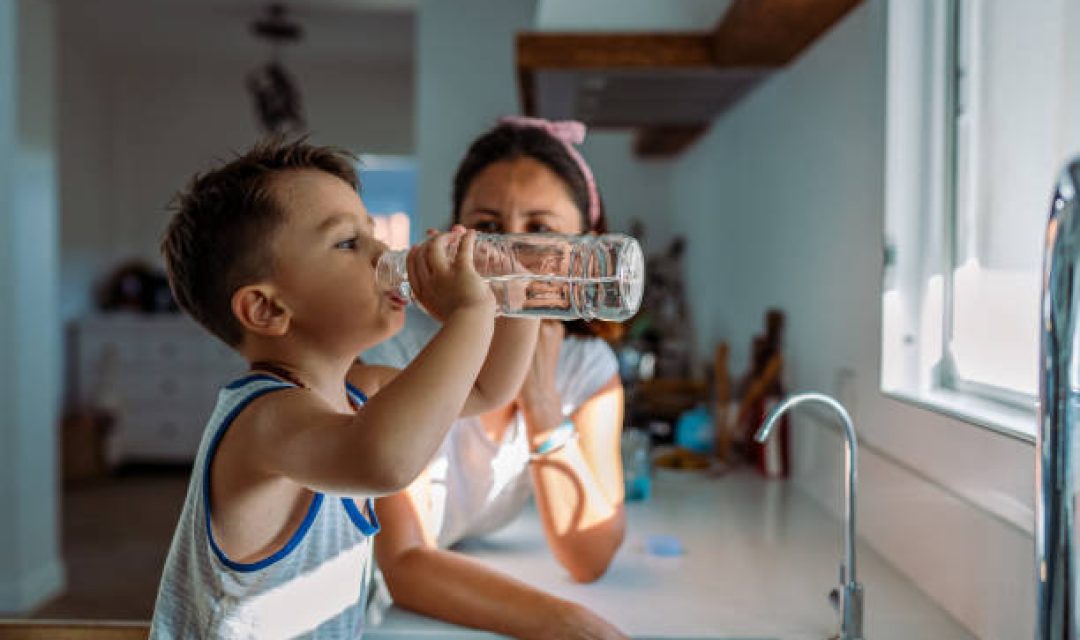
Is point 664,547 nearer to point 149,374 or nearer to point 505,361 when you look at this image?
point 505,361

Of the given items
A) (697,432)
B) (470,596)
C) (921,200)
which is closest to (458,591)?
(470,596)

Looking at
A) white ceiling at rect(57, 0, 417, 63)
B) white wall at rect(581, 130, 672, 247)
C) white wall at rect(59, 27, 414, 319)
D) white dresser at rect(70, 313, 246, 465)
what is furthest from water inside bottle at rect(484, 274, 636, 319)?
white wall at rect(59, 27, 414, 319)

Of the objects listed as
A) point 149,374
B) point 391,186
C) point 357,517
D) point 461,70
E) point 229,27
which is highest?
point 229,27

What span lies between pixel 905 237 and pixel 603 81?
2.73ft

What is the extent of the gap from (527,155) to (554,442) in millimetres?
374

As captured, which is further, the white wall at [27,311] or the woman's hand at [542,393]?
the white wall at [27,311]

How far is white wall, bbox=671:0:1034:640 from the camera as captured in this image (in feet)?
3.05

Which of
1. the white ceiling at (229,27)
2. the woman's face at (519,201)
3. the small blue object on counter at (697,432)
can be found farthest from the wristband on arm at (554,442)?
the white ceiling at (229,27)

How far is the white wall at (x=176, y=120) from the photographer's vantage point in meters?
5.67

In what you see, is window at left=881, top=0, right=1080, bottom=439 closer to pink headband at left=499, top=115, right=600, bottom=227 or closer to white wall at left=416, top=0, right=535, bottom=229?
pink headband at left=499, top=115, right=600, bottom=227

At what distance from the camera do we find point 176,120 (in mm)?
5836

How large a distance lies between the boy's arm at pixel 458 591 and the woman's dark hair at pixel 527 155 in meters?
0.42

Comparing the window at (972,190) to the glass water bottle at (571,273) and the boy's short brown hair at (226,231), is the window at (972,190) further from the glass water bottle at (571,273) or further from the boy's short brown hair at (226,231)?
the boy's short brown hair at (226,231)

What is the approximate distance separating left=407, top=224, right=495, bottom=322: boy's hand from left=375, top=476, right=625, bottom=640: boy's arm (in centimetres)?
37
